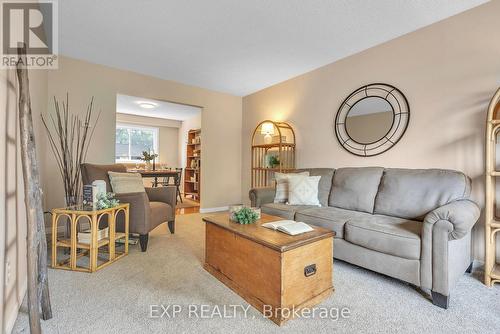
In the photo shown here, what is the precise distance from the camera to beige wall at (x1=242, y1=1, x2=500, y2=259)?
7.04 ft

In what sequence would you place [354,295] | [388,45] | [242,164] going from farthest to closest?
1. [242,164]
2. [388,45]
3. [354,295]

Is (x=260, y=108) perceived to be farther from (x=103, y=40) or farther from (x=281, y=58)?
(x=103, y=40)

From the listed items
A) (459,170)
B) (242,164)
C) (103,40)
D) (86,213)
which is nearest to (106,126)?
(103,40)

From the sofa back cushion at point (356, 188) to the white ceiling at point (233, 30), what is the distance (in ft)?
4.97

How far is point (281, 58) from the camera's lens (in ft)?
10.6

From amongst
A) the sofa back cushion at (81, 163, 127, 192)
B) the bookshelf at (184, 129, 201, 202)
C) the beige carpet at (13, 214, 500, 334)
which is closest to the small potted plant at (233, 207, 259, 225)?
the beige carpet at (13, 214, 500, 334)

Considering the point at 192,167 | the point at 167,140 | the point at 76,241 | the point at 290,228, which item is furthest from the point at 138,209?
the point at 167,140

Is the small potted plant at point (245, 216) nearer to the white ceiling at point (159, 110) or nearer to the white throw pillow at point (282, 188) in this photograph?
the white throw pillow at point (282, 188)

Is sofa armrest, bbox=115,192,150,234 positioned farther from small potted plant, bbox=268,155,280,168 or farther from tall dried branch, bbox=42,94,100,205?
small potted plant, bbox=268,155,280,168

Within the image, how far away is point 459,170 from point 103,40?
4026 millimetres

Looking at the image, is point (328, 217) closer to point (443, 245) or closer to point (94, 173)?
point (443, 245)

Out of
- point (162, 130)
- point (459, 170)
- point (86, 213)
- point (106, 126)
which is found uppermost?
point (162, 130)

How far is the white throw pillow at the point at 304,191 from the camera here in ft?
9.36

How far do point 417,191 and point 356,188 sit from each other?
0.57 meters
